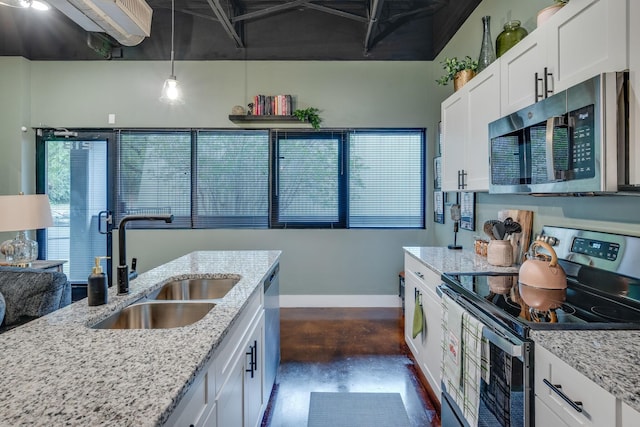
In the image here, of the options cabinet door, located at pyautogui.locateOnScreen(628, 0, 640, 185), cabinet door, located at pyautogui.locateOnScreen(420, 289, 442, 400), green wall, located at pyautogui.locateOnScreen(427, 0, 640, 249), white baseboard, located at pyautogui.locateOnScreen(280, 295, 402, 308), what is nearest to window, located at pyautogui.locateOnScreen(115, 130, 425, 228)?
green wall, located at pyautogui.locateOnScreen(427, 0, 640, 249)

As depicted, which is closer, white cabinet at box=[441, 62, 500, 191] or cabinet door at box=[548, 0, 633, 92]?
cabinet door at box=[548, 0, 633, 92]

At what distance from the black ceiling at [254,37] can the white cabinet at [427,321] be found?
113 inches

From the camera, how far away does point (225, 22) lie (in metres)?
3.60

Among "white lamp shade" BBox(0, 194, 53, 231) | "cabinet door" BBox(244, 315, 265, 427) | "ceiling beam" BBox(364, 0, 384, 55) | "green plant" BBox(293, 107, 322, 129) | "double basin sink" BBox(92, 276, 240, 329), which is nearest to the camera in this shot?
"double basin sink" BBox(92, 276, 240, 329)

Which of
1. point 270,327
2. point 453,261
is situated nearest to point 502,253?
point 453,261

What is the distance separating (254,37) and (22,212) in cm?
309

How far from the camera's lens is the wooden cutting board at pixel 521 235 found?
2.16 metres

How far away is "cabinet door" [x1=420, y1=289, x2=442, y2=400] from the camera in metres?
2.06

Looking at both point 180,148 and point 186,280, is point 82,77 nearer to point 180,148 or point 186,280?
point 180,148

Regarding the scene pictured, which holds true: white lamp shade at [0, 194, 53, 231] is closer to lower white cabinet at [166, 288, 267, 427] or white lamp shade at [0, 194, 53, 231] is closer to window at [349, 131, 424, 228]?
lower white cabinet at [166, 288, 267, 427]

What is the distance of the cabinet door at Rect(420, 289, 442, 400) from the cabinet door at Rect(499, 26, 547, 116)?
1.21m

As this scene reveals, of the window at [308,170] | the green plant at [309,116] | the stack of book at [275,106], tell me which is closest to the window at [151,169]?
the stack of book at [275,106]

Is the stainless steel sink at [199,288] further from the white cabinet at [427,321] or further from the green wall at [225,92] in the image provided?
the green wall at [225,92]

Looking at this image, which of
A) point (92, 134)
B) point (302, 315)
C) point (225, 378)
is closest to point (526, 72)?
point (225, 378)
